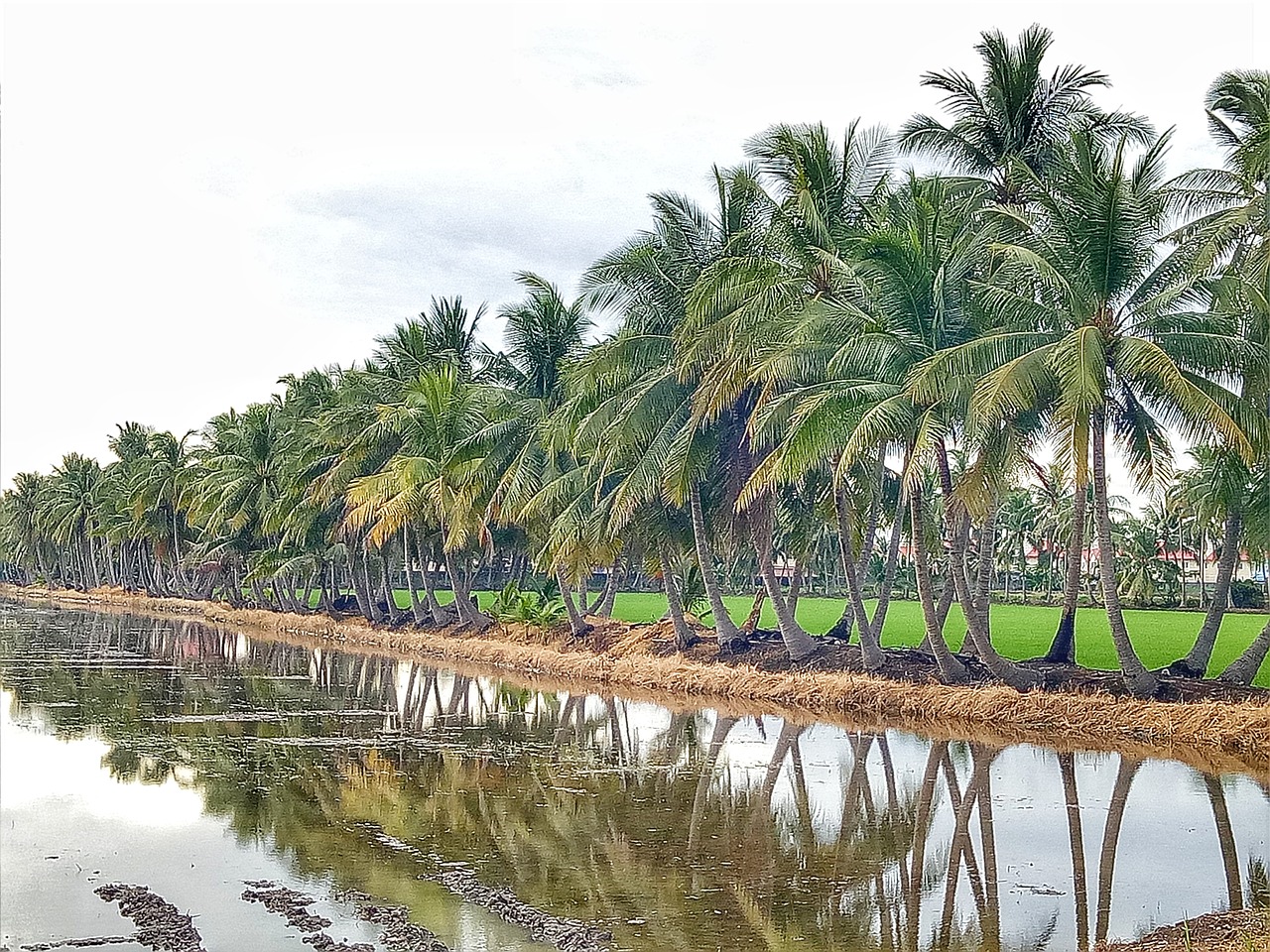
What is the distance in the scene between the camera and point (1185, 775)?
1589 cm

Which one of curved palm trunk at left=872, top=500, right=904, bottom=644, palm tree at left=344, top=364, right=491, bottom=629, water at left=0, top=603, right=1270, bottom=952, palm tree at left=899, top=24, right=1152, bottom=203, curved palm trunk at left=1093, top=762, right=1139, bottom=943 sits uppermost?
palm tree at left=899, top=24, right=1152, bottom=203

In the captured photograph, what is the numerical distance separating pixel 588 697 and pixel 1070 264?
1256 centimetres

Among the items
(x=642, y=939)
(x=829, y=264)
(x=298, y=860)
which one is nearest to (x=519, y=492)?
(x=829, y=264)

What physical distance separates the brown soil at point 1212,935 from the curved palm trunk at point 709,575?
17908 millimetres

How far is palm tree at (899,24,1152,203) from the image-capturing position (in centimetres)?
2591

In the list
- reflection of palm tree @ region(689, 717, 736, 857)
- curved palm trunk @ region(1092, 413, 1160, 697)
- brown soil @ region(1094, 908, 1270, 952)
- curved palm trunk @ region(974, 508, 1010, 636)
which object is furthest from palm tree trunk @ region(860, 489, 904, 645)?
brown soil @ region(1094, 908, 1270, 952)

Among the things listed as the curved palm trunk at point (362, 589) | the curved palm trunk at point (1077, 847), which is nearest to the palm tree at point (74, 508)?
the curved palm trunk at point (362, 589)

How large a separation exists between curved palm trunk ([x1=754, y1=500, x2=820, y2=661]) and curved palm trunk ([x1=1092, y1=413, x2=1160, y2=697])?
25.2 ft

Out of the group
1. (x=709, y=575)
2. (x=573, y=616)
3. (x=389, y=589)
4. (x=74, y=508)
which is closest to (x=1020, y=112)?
(x=709, y=575)

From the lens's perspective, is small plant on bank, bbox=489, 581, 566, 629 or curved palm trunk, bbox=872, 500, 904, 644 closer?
curved palm trunk, bbox=872, 500, 904, 644

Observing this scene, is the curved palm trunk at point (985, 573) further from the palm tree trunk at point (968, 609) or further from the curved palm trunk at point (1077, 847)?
the curved palm trunk at point (1077, 847)

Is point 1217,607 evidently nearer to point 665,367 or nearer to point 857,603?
point 857,603

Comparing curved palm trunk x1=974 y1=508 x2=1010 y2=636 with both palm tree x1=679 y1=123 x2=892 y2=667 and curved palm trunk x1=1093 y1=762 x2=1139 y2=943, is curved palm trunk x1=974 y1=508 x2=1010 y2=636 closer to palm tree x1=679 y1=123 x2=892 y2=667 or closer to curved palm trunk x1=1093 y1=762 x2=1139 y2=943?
palm tree x1=679 y1=123 x2=892 y2=667

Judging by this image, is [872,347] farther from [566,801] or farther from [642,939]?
[642,939]
